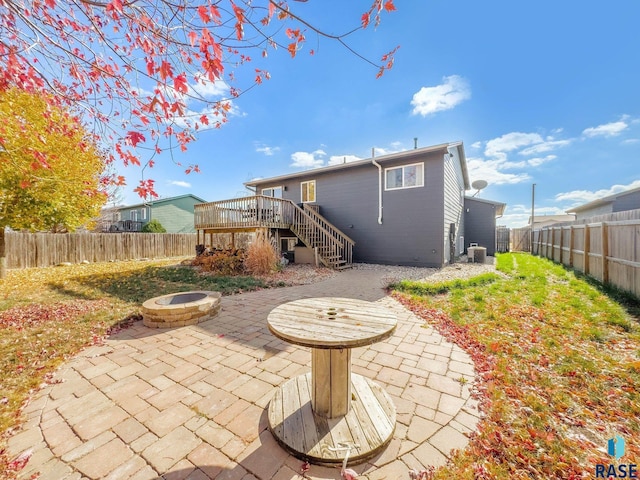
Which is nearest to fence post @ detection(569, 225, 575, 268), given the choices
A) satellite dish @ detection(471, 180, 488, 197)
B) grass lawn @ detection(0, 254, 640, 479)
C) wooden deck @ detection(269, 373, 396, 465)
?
grass lawn @ detection(0, 254, 640, 479)

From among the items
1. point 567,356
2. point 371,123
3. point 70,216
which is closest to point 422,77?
point 371,123

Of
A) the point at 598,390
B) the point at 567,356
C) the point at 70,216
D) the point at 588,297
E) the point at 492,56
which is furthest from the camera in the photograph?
the point at 70,216

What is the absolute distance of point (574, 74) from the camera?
775cm

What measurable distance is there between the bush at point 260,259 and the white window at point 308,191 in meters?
5.08

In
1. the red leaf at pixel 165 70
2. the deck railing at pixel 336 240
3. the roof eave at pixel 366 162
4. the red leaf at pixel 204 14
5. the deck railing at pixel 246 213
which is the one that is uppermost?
the roof eave at pixel 366 162

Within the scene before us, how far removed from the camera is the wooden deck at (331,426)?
1.60 meters

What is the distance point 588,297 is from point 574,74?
286 inches

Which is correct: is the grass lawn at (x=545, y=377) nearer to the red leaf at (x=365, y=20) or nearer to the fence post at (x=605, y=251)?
the fence post at (x=605, y=251)

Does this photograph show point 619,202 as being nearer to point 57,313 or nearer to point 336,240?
point 336,240

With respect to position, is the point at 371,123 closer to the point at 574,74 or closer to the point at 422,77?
the point at 422,77

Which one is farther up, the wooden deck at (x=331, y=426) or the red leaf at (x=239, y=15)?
the red leaf at (x=239, y=15)

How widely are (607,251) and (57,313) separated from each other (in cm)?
1210

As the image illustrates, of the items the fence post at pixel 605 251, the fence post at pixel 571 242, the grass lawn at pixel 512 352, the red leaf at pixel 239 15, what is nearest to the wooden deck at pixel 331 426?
the grass lawn at pixel 512 352

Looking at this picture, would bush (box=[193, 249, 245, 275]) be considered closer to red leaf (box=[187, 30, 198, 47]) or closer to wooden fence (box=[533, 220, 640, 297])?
red leaf (box=[187, 30, 198, 47])
